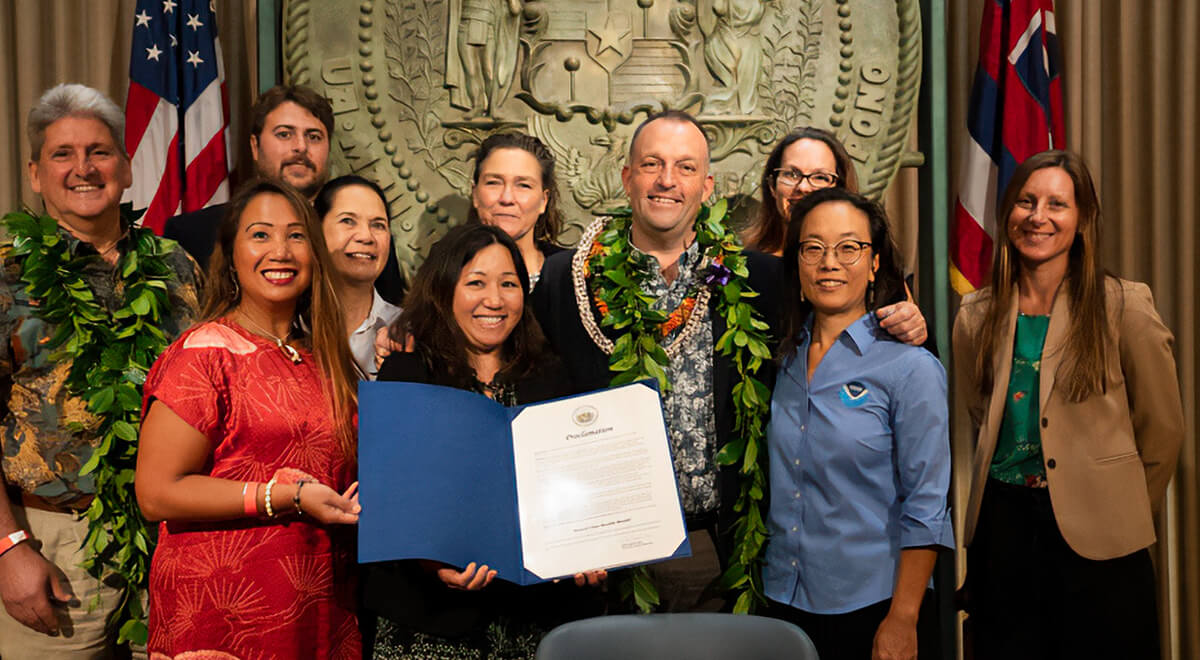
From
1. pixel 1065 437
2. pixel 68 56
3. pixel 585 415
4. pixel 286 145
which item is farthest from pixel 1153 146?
pixel 68 56

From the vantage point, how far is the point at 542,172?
11.6ft

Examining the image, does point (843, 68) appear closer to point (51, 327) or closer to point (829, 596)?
point (829, 596)

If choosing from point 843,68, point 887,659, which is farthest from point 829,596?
point 843,68

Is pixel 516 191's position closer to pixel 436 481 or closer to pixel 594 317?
pixel 594 317

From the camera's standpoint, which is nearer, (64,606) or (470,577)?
(470,577)

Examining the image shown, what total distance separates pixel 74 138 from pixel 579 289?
5.18 feet

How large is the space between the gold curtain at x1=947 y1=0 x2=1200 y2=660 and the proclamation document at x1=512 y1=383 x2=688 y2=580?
2997 mm

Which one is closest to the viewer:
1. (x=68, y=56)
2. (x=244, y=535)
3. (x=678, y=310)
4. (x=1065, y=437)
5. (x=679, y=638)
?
(x=679, y=638)

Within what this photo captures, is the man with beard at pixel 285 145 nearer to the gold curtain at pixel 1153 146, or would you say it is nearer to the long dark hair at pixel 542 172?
the long dark hair at pixel 542 172

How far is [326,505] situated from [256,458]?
0.72ft

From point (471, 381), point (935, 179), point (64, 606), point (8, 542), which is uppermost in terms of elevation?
point (935, 179)

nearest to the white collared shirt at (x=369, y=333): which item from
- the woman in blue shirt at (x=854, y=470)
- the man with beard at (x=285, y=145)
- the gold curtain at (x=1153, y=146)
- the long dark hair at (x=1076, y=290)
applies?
the man with beard at (x=285, y=145)

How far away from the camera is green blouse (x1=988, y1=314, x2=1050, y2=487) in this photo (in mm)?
3033

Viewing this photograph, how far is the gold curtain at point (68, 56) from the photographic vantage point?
446 cm
